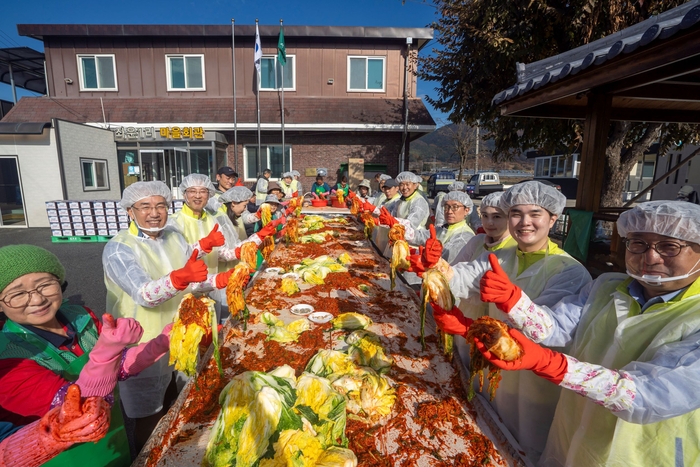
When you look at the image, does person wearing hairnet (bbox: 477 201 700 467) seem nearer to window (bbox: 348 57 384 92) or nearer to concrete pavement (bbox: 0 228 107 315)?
concrete pavement (bbox: 0 228 107 315)

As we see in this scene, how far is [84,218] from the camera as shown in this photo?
11.5 meters

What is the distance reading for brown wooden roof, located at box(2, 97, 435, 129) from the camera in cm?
1664

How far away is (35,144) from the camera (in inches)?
500

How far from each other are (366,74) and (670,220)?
59.8ft

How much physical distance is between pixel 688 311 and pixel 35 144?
690 inches

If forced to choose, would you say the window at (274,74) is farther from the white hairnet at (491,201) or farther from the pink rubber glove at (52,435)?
the pink rubber glove at (52,435)

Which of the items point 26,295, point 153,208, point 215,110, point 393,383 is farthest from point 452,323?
point 215,110

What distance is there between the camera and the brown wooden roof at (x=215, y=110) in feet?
54.6

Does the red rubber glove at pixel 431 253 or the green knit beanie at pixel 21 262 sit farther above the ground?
the green knit beanie at pixel 21 262

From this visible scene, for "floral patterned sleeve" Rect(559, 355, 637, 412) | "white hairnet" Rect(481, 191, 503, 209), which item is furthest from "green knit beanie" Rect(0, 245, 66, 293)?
"white hairnet" Rect(481, 191, 503, 209)

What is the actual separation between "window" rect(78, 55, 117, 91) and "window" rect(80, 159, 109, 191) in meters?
5.71

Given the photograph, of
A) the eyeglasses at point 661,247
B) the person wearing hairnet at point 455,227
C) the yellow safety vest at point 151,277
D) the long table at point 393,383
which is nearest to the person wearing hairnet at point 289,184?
the person wearing hairnet at point 455,227

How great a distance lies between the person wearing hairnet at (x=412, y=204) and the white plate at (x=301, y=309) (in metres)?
3.21

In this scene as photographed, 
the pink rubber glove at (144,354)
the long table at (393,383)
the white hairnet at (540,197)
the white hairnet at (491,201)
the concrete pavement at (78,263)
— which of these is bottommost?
the concrete pavement at (78,263)
